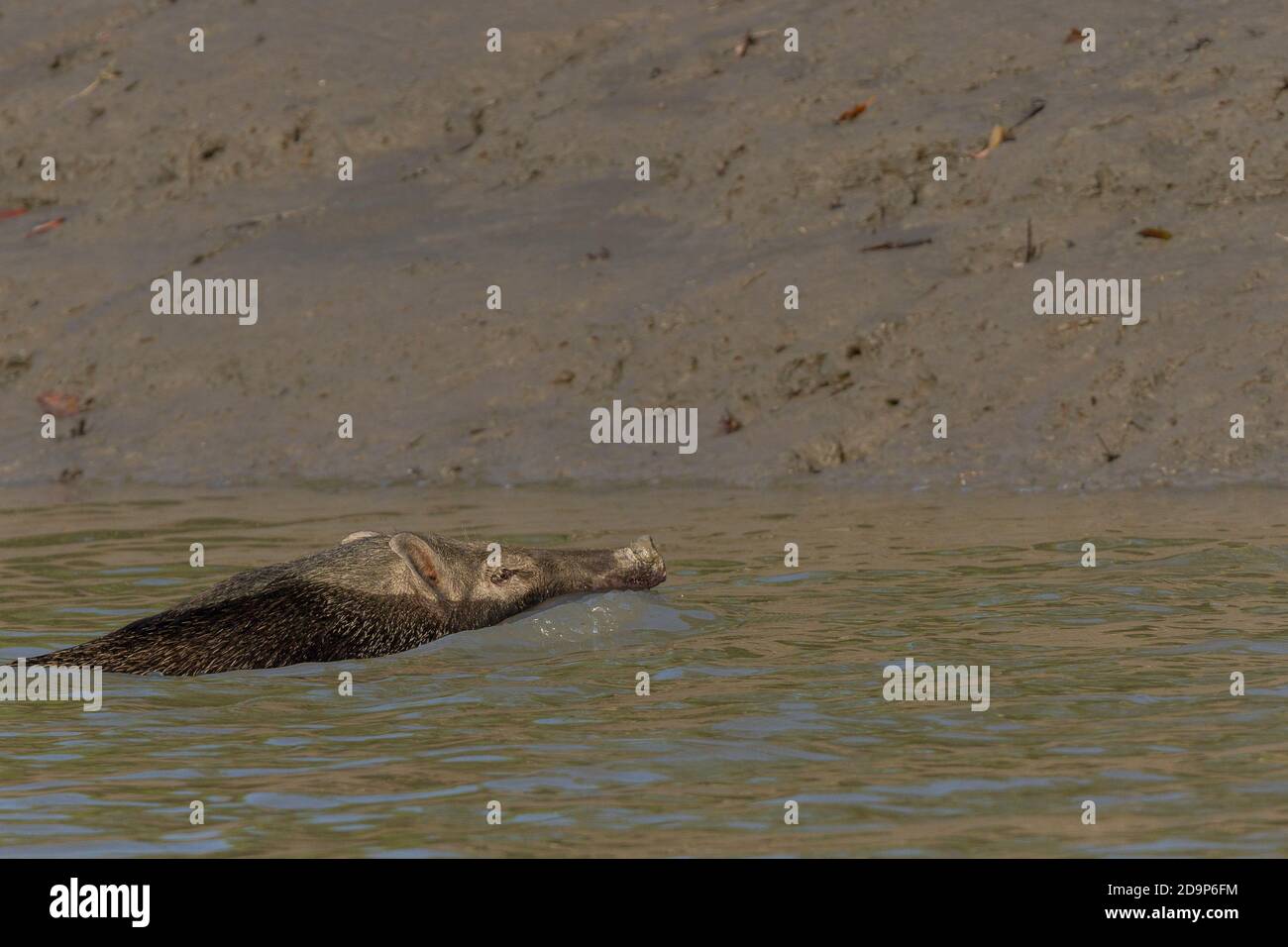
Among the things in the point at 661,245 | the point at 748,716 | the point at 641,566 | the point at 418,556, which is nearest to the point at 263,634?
the point at 418,556

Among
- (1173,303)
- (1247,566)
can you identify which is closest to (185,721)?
(1247,566)

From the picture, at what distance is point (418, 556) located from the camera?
10.4 m

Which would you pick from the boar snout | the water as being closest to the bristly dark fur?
the water

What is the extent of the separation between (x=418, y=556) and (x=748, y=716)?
118 inches

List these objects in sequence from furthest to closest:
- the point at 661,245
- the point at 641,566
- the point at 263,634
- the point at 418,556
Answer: the point at 661,245 → the point at 641,566 → the point at 418,556 → the point at 263,634

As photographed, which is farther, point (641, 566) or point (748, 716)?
point (641, 566)

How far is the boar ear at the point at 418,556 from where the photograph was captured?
10328 mm

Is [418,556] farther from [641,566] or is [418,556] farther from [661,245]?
[661,245]

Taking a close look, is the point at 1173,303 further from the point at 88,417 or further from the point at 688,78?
the point at 88,417

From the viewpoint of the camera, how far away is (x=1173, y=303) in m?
16.1

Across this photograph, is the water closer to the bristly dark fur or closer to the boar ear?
the bristly dark fur

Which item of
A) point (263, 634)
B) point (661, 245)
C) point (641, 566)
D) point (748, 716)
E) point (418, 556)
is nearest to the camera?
point (748, 716)

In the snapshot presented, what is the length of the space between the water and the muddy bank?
9.17 ft

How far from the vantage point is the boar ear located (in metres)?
10.3
